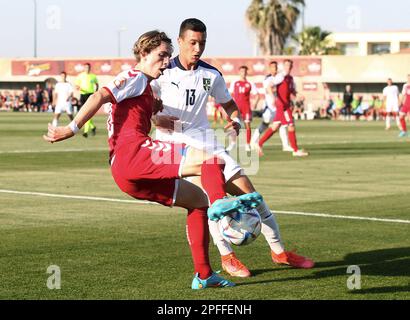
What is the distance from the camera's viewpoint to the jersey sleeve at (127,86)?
7.96m

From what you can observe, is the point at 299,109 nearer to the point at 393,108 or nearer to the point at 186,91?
the point at 393,108

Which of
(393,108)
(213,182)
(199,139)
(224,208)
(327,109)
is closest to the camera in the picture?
(224,208)

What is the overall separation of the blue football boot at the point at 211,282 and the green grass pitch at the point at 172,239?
0.32ft

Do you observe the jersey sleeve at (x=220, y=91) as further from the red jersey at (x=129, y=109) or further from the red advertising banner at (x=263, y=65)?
the red advertising banner at (x=263, y=65)

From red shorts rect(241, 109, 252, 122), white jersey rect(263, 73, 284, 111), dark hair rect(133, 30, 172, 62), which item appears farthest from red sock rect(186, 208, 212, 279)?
red shorts rect(241, 109, 252, 122)

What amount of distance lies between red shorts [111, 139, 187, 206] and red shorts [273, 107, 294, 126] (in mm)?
18125

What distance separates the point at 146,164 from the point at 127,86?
0.62 meters

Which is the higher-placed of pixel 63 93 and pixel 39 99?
Answer: pixel 63 93

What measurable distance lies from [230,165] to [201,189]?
2.37 feet

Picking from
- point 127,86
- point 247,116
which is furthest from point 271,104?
point 127,86

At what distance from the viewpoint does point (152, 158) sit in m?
7.96

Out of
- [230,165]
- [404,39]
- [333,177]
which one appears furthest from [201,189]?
[404,39]

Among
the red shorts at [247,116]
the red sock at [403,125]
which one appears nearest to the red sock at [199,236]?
the red shorts at [247,116]

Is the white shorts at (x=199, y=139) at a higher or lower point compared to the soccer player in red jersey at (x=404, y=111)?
higher
